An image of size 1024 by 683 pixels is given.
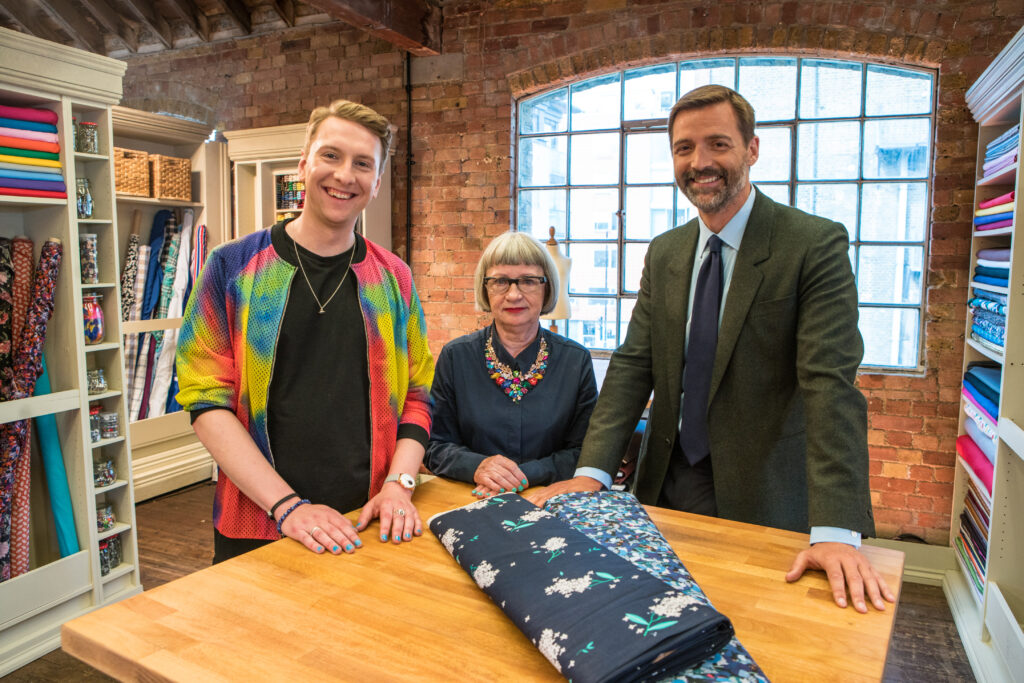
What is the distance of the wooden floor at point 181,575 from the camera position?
8.94 feet

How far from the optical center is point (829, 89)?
391 centimetres

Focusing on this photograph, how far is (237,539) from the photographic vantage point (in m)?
1.61

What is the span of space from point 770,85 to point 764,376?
301 centimetres

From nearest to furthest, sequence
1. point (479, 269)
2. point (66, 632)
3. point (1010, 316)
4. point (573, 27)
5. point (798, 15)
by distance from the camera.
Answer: point (66, 632)
point (479, 269)
point (1010, 316)
point (798, 15)
point (573, 27)

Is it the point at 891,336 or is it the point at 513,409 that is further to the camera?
the point at 891,336

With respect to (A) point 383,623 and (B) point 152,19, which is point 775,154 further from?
(B) point 152,19

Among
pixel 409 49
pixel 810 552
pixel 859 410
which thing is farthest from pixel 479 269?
pixel 409 49

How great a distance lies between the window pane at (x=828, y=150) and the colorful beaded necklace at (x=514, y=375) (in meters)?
2.66

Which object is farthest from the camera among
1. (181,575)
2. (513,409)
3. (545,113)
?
(545,113)

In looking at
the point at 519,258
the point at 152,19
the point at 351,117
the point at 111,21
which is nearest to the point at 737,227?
the point at 519,258

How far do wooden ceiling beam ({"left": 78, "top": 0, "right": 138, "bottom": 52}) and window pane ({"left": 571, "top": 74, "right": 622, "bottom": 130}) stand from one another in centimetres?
380

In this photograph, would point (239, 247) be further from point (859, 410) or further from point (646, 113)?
point (646, 113)

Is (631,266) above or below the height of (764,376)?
above

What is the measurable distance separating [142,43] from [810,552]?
21.0 ft
